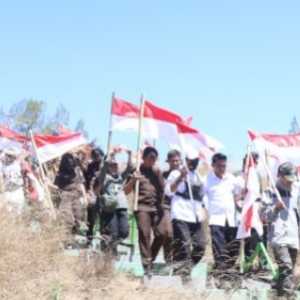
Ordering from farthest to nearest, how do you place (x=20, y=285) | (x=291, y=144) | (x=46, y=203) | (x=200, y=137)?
(x=291, y=144) → (x=200, y=137) → (x=46, y=203) → (x=20, y=285)

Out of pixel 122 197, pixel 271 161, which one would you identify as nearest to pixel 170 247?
pixel 122 197

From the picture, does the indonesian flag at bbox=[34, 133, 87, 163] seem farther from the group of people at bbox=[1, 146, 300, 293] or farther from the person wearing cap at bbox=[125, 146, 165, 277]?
the person wearing cap at bbox=[125, 146, 165, 277]

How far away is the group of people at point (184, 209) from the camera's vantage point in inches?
402

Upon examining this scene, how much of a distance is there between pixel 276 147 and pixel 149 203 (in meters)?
2.37

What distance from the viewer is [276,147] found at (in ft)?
40.4

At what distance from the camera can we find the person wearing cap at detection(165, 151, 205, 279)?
1080 cm

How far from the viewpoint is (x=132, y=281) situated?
993 cm

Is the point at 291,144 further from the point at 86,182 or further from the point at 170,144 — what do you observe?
the point at 86,182

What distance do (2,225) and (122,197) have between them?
2.72m

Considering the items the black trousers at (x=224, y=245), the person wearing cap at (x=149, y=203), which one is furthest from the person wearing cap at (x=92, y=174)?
the black trousers at (x=224, y=245)

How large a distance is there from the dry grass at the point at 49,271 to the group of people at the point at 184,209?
44cm

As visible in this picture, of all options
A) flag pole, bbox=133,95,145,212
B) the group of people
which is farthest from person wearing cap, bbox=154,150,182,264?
flag pole, bbox=133,95,145,212

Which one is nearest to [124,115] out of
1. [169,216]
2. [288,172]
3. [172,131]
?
[172,131]

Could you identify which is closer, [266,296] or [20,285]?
[20,285]
